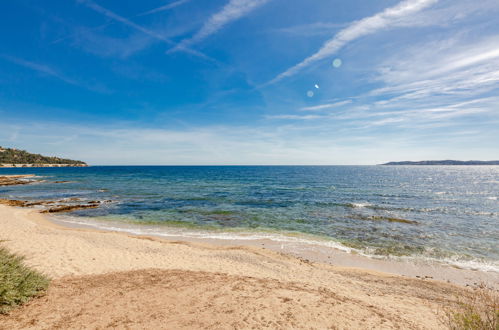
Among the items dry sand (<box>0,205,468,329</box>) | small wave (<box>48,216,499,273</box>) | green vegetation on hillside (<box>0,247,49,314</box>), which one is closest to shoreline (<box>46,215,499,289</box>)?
small wave (<box>48,216,499,273</box>)

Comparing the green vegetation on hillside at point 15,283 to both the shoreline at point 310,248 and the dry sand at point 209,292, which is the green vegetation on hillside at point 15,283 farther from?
the shoreline at point 310,248

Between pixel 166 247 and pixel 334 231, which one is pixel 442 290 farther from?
pixel 166 247

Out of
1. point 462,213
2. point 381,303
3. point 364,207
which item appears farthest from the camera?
point 364,207

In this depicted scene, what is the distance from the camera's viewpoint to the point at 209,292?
818cm

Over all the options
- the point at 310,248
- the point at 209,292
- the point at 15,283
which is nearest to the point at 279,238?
the point at 310,248

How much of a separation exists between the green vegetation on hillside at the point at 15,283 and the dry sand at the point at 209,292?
332 mm

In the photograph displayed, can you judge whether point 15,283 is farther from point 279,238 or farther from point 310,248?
point 279,238

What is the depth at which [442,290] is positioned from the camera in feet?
35.4

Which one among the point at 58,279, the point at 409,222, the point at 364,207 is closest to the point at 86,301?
the point at 58,279

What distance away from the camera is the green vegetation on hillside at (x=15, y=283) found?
6328mm

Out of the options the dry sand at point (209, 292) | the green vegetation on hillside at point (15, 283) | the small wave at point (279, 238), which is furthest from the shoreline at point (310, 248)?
the green vegetation on hillside at point (15, 283)

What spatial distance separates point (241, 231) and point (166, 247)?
23.4 ft

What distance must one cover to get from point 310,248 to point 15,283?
15.2 m

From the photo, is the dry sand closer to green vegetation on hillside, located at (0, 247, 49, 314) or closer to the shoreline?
green vegetation on hillside, located at (0, 247, 49, 314)
